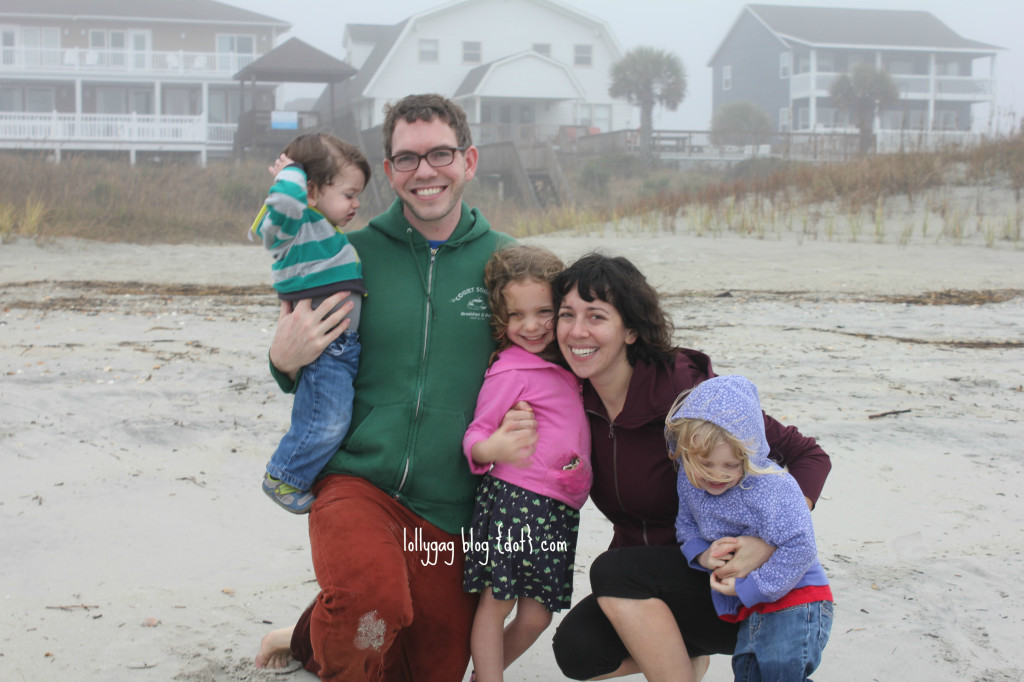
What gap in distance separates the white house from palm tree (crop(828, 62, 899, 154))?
966 cm

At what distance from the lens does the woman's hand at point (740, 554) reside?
2350 mm

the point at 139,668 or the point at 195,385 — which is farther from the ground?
the point at 195,385

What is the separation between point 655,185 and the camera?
2709 centimetres

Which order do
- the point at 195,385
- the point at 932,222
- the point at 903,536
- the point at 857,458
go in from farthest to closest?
the point at 932,222
the point at 195,385
the point at 857,458
the point at 903,536

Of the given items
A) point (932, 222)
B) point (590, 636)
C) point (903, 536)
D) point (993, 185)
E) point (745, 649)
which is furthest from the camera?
point (993, 185)

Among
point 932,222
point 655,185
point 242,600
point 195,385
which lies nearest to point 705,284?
point 932,222

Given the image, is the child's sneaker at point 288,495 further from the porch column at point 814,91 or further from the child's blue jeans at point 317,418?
the porch column at point 814,91

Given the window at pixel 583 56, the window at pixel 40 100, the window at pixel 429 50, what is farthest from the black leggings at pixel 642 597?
the window at pixel 583 56

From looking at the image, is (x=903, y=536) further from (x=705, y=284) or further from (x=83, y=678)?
(x=705, y=284)

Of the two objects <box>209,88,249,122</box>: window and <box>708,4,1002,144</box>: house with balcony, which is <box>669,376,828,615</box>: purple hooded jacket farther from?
<box>708,4,1002,144</box>: house with balcony

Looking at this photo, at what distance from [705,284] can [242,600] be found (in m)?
7.86

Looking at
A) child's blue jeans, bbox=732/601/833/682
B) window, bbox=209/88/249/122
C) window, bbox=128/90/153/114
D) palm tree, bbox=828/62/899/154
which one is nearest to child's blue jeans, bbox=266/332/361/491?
child's blue jeans, bbox=732/601/833/682

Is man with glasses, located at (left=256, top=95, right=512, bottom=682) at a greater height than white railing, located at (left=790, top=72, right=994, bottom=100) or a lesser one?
lesser

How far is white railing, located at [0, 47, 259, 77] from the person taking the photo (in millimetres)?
32906
